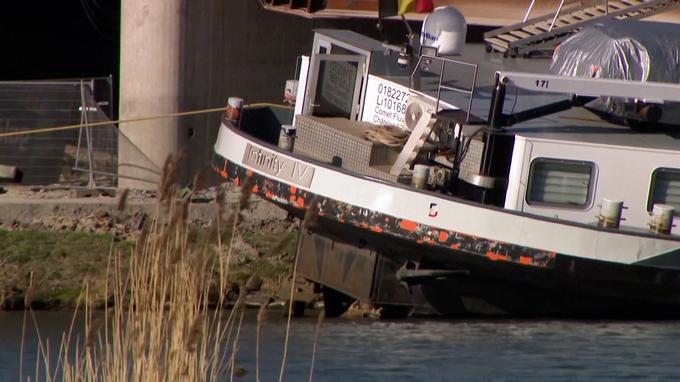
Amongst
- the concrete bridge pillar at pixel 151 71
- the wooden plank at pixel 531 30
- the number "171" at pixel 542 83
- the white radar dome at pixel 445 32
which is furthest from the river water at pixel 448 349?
the concrete bridge pillar at pixel 151 71

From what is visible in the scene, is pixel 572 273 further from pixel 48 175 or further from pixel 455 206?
pixel 48 175

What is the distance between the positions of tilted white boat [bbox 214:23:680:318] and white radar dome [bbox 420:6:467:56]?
527 millimetres

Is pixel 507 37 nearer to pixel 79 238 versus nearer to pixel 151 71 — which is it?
pixel 151 71

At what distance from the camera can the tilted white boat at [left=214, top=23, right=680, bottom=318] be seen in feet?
34.3

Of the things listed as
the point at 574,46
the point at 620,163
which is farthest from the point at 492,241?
the point at 574,46

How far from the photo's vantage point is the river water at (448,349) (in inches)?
364

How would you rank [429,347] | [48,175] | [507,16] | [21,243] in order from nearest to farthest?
1. [429,347]
2. [21,243]
3. [48,175]
4. [507,16]

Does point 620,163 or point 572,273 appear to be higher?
point 620,163

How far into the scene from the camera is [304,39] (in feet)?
62.2

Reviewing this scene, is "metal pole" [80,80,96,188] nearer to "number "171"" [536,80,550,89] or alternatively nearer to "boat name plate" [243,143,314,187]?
"boat name plate" [243,143,314,187]

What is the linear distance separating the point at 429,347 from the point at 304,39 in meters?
9.52

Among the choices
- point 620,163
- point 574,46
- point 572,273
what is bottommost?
point 572,273

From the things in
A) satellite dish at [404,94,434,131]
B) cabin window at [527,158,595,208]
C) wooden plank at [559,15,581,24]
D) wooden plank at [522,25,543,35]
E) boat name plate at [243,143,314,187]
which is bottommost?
boat name plate at [243,143,314,187]

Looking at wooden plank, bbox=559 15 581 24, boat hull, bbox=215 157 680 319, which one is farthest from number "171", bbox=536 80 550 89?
wooden plank, bbox=559 15 581 24
